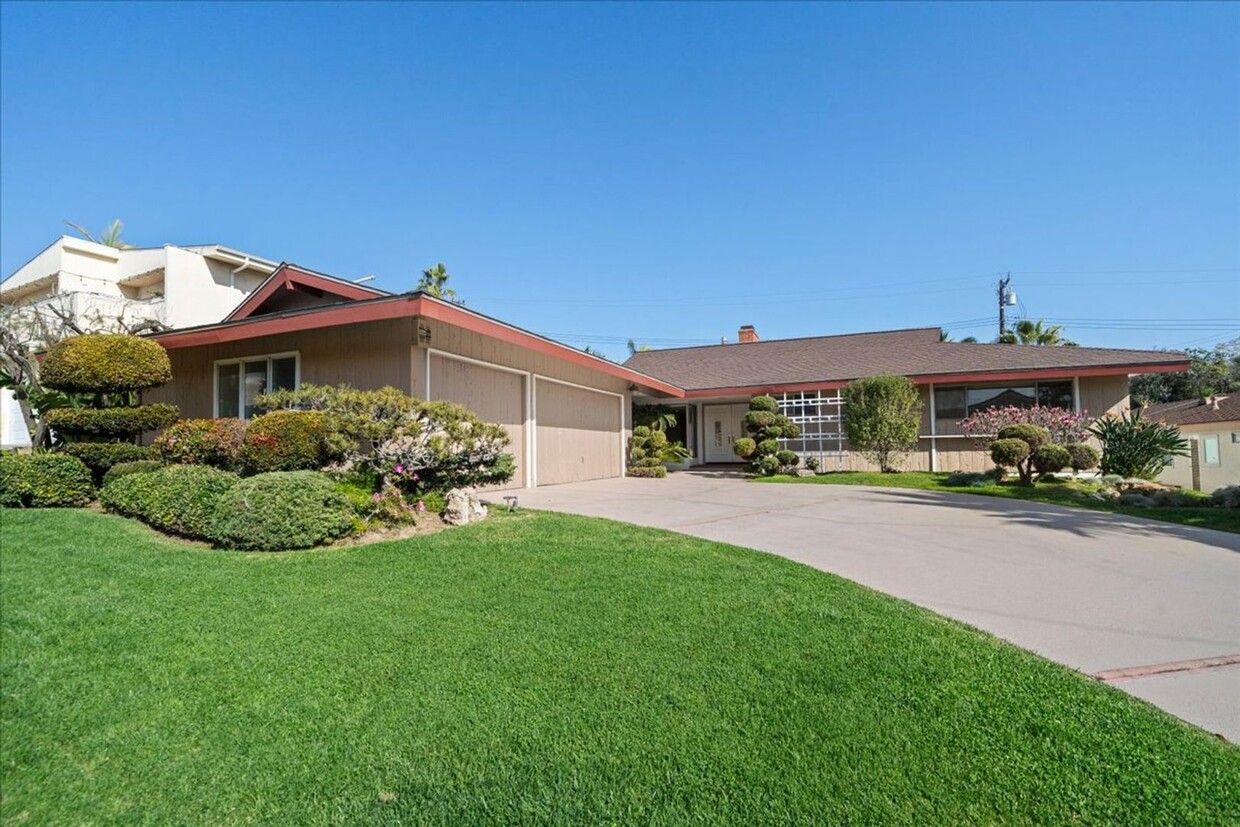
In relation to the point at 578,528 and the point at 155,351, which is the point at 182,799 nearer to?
the point at 578,528

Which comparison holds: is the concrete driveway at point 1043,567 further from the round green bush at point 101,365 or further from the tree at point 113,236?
the tree at point 113,236

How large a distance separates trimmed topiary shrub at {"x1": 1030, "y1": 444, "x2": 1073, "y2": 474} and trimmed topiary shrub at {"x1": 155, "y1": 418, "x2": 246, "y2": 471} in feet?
49.3

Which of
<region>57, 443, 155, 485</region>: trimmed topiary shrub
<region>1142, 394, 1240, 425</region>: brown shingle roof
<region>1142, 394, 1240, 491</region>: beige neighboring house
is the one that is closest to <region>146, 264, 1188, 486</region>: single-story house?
<region>57, 443, 155, 485</region>: trimmed topiary shrub

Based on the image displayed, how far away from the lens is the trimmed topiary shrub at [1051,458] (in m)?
12.4

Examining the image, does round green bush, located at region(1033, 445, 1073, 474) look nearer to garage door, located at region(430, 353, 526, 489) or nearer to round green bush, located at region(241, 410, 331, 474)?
garage door, located at region(430, 353, 526, 489)

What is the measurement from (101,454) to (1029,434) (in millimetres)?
17163

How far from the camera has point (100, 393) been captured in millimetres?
8727

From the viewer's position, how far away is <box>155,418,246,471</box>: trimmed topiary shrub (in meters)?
7.96

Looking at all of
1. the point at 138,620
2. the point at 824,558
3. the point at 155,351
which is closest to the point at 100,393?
the point at 155,351

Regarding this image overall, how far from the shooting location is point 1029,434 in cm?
1297

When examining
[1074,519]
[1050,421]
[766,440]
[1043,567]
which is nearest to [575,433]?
[766,440]

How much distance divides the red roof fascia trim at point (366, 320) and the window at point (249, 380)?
755mm

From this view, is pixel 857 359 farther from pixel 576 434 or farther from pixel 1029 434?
pixel 576 434

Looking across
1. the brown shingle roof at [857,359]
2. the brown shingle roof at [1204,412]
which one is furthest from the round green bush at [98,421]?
the brown shingle roof at [1204,412]
